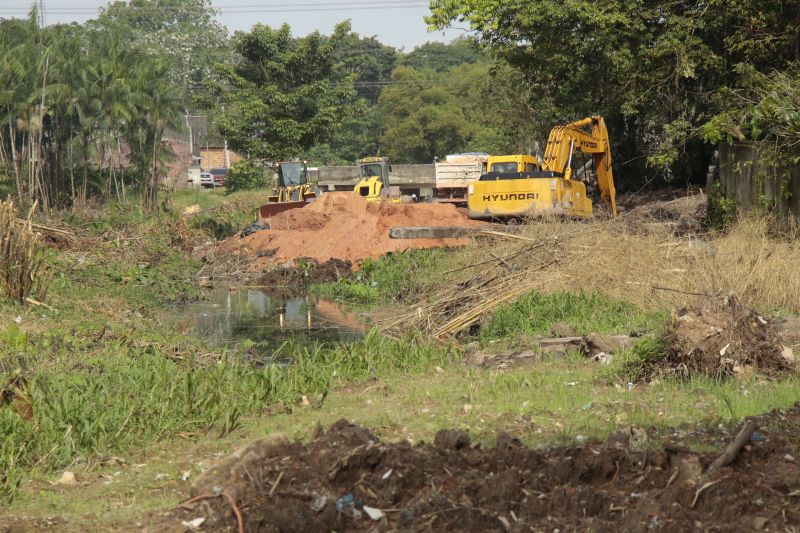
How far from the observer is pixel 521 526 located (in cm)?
506

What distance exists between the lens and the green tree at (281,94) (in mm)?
49562

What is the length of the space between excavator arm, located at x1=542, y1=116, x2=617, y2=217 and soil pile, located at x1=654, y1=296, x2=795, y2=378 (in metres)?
14.3

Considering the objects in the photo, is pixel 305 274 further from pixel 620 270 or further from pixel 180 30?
pixel 180 30

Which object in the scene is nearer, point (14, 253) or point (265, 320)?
point (14, 253)

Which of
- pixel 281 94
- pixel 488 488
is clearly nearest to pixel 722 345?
pixel 488 488

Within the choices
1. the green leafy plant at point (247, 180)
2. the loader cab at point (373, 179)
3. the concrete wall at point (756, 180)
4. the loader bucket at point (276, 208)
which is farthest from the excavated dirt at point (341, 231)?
the green leafy plant at point (247, 180)

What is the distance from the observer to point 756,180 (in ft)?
60.1

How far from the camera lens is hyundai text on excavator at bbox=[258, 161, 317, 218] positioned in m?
36.4

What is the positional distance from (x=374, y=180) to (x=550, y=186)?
14303mm

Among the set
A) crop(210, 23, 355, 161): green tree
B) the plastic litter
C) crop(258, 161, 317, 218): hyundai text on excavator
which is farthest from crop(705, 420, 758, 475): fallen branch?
crop(210, 23, 355, 161): green tree

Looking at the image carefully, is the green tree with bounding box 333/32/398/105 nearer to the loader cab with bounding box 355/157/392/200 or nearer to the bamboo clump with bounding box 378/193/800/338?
the loader cab with bounding box 355/157/392/200

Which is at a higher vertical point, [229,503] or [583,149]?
[583,149]

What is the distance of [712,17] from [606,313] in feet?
42.0

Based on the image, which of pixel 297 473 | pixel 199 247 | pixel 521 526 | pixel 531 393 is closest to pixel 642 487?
pixel 521 526
